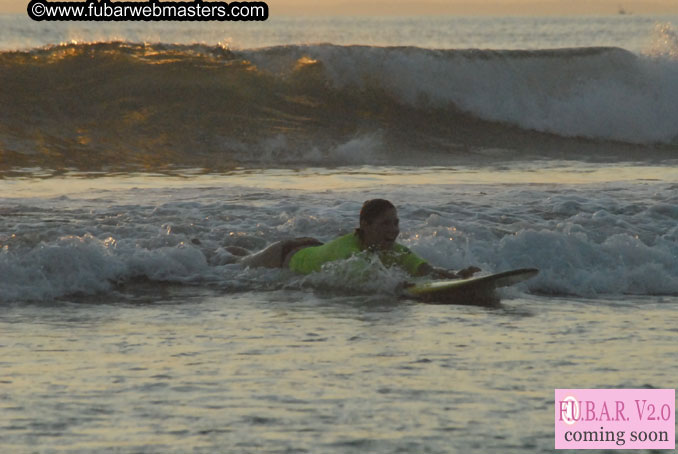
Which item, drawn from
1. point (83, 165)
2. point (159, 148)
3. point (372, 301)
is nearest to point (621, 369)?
point (372, 301)

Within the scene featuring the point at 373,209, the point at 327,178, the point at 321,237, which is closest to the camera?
the point at 373,209

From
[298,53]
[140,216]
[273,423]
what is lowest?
[273,423]

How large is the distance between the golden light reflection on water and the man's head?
6.01 metres

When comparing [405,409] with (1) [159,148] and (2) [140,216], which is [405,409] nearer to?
(2) [140,216]

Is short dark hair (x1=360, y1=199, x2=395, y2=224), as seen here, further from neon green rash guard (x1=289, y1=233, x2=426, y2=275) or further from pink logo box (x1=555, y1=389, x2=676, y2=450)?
pink logo box (x1=555, y1=389, x2=676, y2=450)

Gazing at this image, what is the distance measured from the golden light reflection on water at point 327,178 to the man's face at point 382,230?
19.7 feet

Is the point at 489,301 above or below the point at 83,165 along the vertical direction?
below

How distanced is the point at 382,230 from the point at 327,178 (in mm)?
7941

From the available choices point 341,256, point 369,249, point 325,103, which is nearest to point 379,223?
point 369,249

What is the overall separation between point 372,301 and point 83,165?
1033 cm

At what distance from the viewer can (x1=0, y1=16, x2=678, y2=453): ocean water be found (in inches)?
255

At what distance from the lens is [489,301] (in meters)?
9.59

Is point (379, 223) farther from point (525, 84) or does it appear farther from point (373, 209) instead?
point (525, 84)

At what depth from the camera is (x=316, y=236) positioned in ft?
40.2
